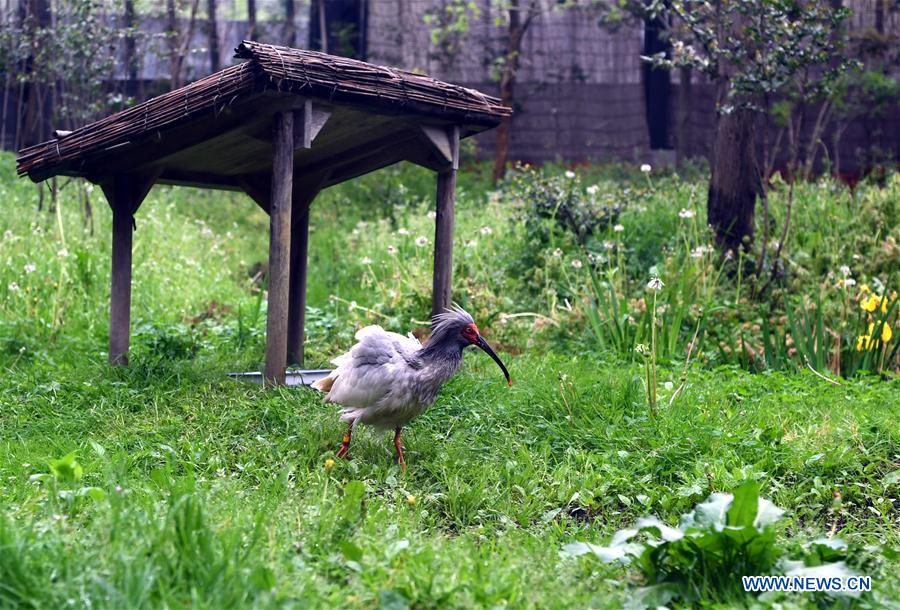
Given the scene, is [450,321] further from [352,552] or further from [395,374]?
[352,552]

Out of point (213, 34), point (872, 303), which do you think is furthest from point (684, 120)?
point (872, 303)

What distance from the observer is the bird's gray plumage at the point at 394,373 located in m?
4.89

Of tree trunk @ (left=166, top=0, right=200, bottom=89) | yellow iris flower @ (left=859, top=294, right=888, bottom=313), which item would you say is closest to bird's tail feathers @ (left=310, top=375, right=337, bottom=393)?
yellow iris flower @ (left=859, top=294, right=888, bottom=313)

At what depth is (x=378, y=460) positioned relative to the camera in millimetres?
5070

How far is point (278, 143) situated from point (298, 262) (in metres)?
1.83

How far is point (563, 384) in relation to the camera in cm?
577

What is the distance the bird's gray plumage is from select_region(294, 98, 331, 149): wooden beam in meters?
1.23

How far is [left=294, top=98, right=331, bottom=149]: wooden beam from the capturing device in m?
5.58

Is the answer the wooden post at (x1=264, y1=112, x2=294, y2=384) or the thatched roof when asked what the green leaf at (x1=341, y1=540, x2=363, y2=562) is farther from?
the thatched roof

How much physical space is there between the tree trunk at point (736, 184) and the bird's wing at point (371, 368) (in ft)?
16.9

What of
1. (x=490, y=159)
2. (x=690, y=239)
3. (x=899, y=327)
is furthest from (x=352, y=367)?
(x=490, y=159)

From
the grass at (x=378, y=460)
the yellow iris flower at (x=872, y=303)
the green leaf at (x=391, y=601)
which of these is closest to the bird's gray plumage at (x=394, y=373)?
the grass at (x=378, y=460)

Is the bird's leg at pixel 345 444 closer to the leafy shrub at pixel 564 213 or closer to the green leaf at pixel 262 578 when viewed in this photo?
the green leaf at pixel 262 578

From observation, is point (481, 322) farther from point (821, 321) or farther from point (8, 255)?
point (8, 255)
